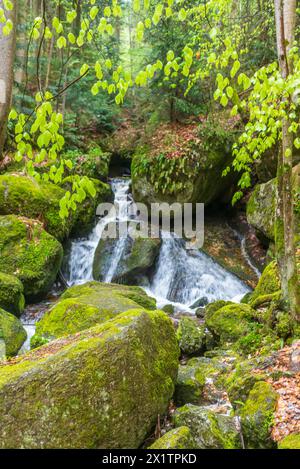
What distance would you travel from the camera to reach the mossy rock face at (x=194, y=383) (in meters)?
4.59

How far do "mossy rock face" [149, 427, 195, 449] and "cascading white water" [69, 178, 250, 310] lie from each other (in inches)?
261

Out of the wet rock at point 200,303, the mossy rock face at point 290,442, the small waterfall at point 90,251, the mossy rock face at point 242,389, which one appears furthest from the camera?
the small waterfall at point 90,251

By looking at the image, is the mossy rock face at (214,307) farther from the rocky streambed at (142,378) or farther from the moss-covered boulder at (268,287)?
the moss-covered boulder at (268,287)

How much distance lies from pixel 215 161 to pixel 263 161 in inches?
66.2

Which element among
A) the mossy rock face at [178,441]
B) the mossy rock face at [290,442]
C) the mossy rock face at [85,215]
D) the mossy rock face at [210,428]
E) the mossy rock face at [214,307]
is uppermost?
the mossy rock face at [85,215]

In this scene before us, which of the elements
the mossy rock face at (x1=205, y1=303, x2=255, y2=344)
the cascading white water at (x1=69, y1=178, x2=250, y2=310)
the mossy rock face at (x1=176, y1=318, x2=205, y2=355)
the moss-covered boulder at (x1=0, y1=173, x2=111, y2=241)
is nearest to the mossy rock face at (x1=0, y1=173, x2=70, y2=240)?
the moss-covered boulder at (x1=0, y1=173, x2=111, y2=241)

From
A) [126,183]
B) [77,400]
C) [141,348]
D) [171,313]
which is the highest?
[126,183]

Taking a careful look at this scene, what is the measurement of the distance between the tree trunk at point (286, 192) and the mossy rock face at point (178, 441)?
8.66ft

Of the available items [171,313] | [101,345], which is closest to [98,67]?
[101,345]

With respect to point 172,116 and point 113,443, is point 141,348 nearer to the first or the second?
point 113,443

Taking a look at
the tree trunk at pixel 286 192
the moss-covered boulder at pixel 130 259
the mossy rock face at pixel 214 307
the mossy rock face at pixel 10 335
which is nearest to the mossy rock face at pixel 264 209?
the moss-covered boulder at pixel 130 259

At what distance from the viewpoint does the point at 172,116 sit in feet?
49.2

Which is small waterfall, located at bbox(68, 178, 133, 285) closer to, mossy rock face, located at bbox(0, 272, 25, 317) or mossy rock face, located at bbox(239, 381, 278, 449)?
mossy rock face, located at bbox(0, 272, 25, 317)

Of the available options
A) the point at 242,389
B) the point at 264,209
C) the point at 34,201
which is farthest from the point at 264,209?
the point at 242,389
